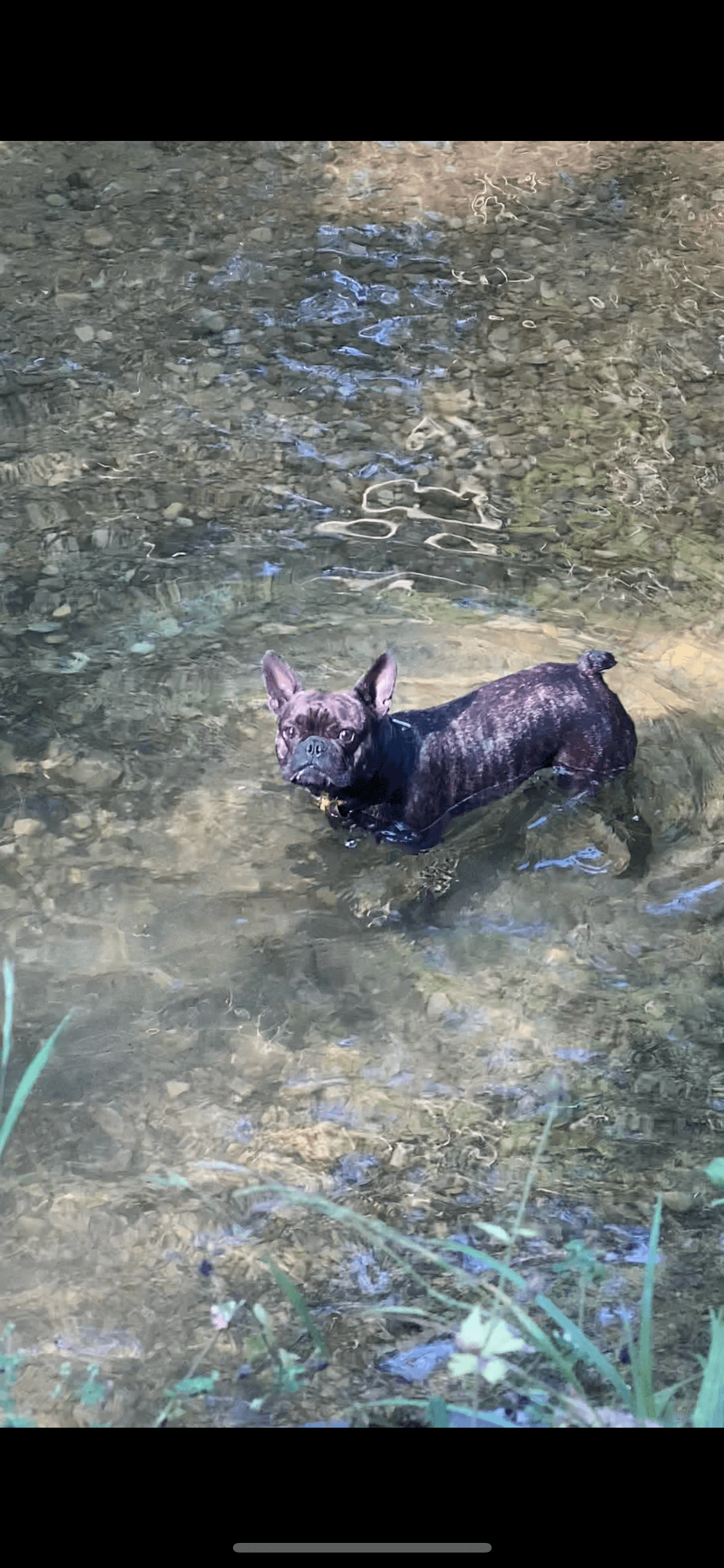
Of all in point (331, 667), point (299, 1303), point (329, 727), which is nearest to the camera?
point (299, 1303)

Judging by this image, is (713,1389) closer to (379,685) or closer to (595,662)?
(379,685)

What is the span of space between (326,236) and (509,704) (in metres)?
5.42

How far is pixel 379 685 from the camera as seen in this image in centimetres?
580

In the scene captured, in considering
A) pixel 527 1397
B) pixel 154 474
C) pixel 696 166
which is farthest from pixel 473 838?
pixel 696 166

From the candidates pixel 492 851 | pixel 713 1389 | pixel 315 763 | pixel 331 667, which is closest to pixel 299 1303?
pixel 713 1389

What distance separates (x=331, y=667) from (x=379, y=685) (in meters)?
1.53

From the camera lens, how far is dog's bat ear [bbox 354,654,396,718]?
227 inches

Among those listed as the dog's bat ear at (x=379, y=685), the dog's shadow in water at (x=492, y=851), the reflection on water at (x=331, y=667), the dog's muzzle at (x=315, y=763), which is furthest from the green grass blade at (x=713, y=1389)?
the dog's bat ear at (x=379, y=685)

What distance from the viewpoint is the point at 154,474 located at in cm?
870

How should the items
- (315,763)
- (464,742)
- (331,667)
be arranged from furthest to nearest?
(331,667) < (464,742) < (315,763)

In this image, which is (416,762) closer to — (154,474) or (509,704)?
(509,704)

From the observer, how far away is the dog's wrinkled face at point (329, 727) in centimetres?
551

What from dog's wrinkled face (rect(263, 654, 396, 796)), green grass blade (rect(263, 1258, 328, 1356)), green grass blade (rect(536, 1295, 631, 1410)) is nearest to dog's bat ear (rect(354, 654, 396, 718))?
dog's wrinkled face (rect(263, 654, 396, 796))

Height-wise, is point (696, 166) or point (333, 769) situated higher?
point (696, 166)
